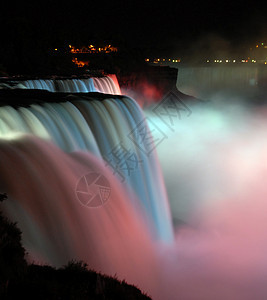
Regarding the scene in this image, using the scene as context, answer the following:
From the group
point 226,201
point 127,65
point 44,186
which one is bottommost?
point 44,186

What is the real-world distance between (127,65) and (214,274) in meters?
27.8

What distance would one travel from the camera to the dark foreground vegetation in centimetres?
308

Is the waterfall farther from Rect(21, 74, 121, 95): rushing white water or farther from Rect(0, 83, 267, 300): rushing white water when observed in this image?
Rect(21, 74, 121, 95): rushing white water

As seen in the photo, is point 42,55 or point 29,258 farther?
point 42,55

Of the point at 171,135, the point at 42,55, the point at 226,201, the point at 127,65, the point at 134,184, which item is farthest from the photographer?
the point at 127,65

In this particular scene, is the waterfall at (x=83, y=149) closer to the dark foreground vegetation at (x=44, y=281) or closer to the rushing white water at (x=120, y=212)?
the rushing white water at (x=120, y=212)

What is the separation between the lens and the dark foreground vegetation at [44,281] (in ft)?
10.1

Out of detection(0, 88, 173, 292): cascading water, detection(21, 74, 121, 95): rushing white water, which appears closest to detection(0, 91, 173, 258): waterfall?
detection(0, 88, 173, 292): cascading water

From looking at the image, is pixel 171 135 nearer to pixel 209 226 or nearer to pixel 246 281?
pixel 209 226

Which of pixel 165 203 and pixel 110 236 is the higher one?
pixel 165 203

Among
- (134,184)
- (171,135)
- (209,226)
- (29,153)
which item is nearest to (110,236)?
(29,153)

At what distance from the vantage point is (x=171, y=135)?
23.4 meters

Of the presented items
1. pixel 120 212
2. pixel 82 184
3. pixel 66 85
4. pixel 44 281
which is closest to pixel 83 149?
pixel 82 184

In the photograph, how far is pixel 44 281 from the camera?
3291mm
